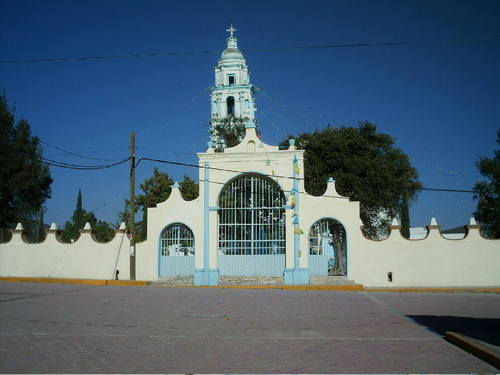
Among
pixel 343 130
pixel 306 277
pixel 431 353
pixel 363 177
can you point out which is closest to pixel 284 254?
pixel 306 277

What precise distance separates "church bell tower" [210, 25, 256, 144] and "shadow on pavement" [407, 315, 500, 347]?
32204 mm

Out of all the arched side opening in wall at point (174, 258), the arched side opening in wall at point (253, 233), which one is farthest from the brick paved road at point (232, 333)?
the arched side opening in wall at point (174, 258)

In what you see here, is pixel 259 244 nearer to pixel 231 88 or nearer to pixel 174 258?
pixel 174 258

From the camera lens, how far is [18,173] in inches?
1126

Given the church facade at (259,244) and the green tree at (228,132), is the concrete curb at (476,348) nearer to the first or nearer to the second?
the church facade at (259,244)

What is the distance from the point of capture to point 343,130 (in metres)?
27.8

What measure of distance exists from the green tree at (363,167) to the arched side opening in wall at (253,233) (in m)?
5.75

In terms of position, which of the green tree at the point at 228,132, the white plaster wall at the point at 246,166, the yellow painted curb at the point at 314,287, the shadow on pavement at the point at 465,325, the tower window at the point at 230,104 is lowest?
the shadow on pavement at the point at 465,325

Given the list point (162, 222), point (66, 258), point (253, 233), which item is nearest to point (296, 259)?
point (253, 233)

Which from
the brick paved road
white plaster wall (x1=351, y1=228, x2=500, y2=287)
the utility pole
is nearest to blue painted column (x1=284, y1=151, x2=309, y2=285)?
white plaster wall (x1=351, y1=228, x2=500, y2=287)

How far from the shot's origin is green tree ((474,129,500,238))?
35156mm

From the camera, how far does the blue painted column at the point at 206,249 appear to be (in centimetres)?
2089

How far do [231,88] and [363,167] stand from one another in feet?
69.3

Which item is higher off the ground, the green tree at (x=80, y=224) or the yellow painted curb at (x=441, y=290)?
the green tree at (x=80, y=224)
